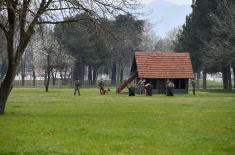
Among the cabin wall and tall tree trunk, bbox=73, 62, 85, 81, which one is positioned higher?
tall tree trunk, bbox=73, 62, 85, 81

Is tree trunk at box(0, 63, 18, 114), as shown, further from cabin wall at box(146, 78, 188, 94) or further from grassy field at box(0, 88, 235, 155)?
cabin wall at box(146, 78, 188, 94)

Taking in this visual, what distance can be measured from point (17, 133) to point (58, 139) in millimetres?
1998

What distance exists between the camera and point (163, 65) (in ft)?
212

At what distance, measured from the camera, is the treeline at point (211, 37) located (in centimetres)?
6525

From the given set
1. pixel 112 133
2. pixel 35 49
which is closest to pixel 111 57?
pixel 35 49

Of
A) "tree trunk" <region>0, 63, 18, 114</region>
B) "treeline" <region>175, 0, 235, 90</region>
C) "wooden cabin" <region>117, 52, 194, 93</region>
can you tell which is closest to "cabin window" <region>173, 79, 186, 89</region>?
"wooden cabin" <region>117, 52, 194, 93</region>

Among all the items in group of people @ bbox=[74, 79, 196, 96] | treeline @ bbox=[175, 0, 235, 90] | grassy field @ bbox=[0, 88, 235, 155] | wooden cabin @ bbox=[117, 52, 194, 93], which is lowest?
grassy field @ bbox=[0, 88, 235, 155]

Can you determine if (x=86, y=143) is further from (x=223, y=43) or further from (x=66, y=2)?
(x=223, y=43)

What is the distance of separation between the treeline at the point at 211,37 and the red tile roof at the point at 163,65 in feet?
14.1

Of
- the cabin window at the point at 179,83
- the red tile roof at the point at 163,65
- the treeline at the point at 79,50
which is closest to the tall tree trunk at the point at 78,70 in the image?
the treeline at the point at 79,50

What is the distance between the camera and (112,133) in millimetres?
16672

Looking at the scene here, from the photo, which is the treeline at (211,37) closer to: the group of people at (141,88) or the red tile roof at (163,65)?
the red tile roof at (163,65)

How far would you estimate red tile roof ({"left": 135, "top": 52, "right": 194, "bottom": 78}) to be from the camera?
63.3 meters

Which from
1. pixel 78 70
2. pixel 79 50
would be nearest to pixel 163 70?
pixel 79 50
